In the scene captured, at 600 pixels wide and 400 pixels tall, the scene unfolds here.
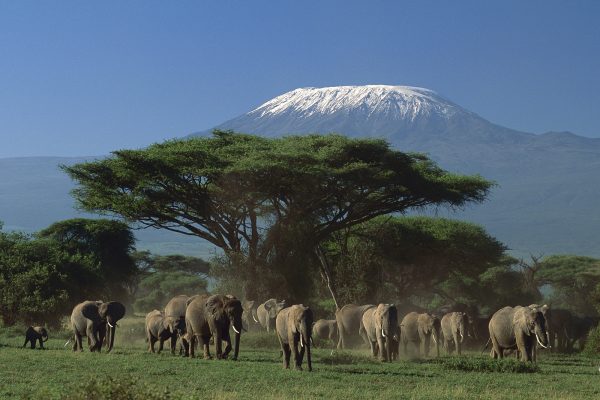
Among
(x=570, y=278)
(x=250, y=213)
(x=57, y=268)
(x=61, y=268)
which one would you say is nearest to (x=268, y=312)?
(x=250, y=213)

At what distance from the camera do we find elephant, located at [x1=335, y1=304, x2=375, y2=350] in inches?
1412

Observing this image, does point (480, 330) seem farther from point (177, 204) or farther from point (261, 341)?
point (177, 204)

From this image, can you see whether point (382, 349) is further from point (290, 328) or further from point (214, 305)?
point (214, 305)

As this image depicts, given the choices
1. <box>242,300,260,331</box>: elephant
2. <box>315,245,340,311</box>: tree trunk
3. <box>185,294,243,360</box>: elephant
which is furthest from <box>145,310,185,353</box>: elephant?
<box>315,245,340,311</box>: tree trunk

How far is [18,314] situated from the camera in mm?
41219

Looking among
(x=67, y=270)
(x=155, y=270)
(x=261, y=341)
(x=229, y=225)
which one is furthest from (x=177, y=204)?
(x=155, y=270)

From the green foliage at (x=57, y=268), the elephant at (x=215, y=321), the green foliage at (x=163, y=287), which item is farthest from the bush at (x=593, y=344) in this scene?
the green foliage at (x=163, y=287)

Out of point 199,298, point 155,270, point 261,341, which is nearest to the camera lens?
point 199,298

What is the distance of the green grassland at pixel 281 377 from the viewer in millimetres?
18812

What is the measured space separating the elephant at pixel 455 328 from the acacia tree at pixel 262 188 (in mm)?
11359

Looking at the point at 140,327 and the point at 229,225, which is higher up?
the point at 229,225

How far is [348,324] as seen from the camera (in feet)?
118

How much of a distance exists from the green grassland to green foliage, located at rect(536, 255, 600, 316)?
39.0 meters

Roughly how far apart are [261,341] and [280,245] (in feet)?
35.9
